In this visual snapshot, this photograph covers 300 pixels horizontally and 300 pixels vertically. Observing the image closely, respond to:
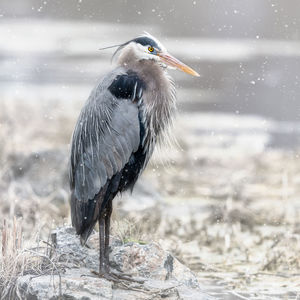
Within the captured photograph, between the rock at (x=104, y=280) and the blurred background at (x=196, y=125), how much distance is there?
2.37 ft

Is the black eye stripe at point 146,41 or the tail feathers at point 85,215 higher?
the black eye stripe at point 146,41

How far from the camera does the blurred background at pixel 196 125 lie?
7532 millimetres

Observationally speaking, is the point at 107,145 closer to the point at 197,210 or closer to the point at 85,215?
the point at 85,215

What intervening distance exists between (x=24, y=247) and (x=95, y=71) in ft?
26.3

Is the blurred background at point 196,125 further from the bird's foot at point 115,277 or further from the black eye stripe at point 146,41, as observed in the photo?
the bird's foot at point 115,277

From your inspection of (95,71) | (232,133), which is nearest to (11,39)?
(95,71)

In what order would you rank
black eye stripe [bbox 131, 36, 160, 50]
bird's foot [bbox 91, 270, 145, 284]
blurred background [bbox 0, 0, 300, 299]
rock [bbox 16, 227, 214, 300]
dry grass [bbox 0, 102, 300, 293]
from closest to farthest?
rock [bbox 16, 227, 214, 300], bird's foot [bbox 91, 270, 145, 284], black eye stripe [bbox 131, 36, 160, 50], dry grass [bbox 0, 102, 300, 293], blurred background [bbox 0, 0, 300, 299]

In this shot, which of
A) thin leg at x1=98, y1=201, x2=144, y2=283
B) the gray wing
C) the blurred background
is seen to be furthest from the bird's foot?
the blurred background

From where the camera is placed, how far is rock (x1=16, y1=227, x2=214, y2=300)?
5402 millimetres

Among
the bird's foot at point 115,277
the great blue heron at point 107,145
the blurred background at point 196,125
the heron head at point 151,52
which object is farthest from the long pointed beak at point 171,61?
the bird's foot at point 115,277

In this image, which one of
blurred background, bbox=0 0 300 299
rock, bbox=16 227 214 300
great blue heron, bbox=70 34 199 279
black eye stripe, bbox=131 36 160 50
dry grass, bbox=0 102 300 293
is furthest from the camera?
blurred background, bbox=0 0 300 299

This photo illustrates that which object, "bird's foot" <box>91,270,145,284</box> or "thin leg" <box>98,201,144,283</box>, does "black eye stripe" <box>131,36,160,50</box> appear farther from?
"bird's foot" <box>91,270,145,284</box>

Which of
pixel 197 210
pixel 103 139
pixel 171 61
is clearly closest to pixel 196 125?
pixel 197 210

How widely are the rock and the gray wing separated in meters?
0.40
